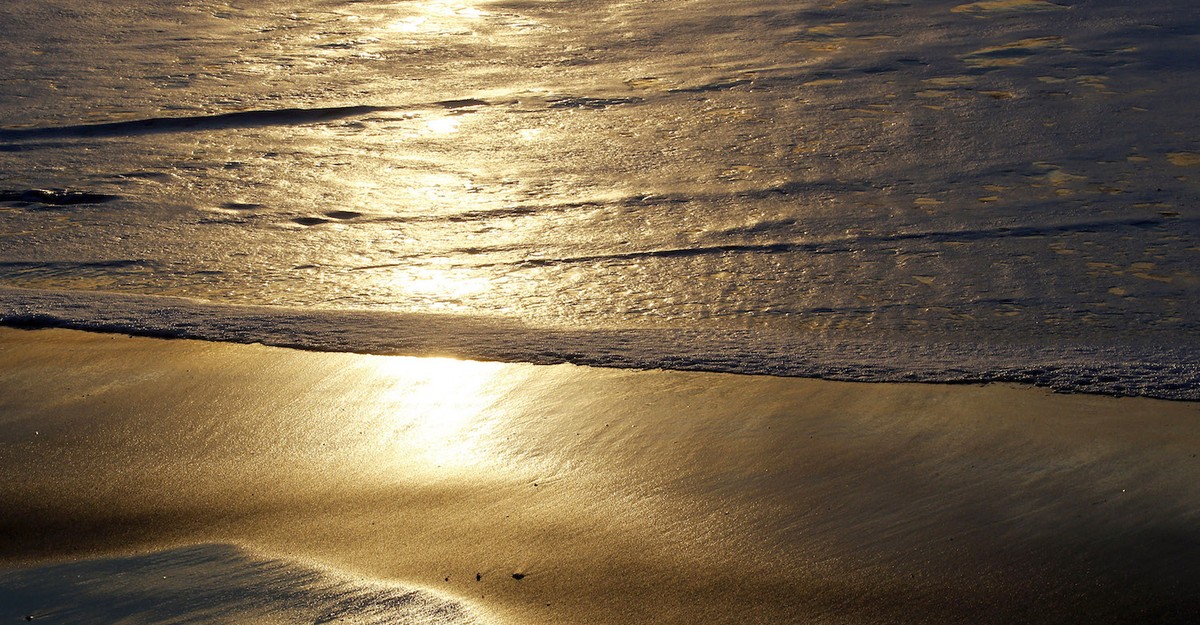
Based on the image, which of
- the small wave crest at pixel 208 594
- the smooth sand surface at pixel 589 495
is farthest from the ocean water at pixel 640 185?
the small wave crest at pixel 208 594

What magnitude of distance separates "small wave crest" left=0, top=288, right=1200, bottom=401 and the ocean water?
1 cm

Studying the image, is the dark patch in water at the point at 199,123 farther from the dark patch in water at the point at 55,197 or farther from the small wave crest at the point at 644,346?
the small wave crest at the point at 644,346

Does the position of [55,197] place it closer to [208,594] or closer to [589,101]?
[589,101]

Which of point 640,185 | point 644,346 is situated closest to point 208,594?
point 644,346

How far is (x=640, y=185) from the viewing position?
15.8 feet

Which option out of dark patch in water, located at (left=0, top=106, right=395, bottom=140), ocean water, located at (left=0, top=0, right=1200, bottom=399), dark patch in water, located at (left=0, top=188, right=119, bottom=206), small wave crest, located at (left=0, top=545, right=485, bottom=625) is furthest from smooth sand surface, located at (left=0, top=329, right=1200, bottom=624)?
dark patch in water, located at (left=0, top=106, right=395, bottom=140)

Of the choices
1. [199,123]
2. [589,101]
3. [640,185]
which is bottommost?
[640,185]

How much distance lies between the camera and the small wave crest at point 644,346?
10.4ft

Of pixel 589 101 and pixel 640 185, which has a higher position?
pixel 589 101

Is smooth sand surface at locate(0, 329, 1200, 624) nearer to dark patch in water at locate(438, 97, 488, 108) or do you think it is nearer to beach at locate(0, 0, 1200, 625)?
beach at locate(0, 0, 1200, 625)

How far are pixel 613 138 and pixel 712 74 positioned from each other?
97 centimetres

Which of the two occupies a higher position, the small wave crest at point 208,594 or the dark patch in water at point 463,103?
the dark patch in water at point 463,103

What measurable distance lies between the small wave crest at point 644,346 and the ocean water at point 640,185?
0.01 m

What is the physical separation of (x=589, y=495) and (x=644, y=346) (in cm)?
82
